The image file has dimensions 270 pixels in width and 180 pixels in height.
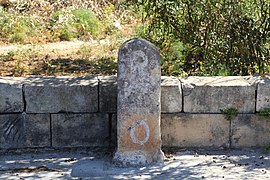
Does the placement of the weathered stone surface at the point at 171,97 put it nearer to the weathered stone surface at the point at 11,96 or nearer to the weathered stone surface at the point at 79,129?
the weathered stone surface at the point at 79,129

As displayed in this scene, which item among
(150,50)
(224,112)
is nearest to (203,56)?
Result: (224,112)

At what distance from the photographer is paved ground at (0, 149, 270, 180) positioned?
17.1 ft

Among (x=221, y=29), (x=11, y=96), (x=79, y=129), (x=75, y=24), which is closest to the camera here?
(x=11, y=96)

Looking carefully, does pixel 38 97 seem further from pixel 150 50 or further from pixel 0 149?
pixel 150 50

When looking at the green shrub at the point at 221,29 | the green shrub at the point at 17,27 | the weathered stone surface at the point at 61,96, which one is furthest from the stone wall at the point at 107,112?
the green shrub at the point at 17,27

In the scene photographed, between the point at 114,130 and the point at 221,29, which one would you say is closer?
the point at 114,130

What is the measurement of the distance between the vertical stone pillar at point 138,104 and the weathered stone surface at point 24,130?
2.79 ft

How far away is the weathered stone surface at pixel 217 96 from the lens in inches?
230

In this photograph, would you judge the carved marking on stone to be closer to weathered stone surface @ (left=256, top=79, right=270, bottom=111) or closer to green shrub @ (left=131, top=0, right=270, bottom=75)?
weathered stone surface @ (left=256, top=79, right=270, bottom=111)

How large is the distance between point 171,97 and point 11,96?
1.61 metres

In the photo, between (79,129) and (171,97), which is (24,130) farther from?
(171,97)

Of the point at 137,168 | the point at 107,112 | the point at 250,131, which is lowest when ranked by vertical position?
the point at 137,168

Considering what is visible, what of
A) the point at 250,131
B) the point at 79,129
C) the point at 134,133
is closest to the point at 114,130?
the point at 79,129

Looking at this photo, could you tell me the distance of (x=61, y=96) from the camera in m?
5.80
